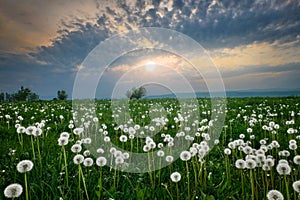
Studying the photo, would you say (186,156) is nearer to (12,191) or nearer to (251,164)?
(251,164)

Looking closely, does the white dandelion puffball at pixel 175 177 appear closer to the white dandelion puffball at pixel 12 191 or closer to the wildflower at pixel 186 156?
the wildflower at pixel 186 156

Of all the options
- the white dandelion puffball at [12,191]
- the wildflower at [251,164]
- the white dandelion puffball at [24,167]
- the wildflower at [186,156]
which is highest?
the white dandelion puffball at [24,167]

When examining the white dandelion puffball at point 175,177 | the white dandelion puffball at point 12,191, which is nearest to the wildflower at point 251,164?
the white dandelion puffball at point 175,177

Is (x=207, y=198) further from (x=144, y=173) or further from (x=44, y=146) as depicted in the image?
(x=44, y=146)

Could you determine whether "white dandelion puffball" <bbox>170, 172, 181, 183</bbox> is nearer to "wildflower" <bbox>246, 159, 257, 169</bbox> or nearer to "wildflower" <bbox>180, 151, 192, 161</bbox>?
"wildflower" <bbox>180, 151, 192, 161</bbox>

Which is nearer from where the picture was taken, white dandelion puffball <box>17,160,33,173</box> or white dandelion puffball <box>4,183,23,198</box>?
white dandelion puffball <box>4,183,23,198</box>

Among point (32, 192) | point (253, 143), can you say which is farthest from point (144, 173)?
point (253, 143)

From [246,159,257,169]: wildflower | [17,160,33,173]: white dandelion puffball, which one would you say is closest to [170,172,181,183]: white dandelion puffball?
[246,159,257,169]: wildflower

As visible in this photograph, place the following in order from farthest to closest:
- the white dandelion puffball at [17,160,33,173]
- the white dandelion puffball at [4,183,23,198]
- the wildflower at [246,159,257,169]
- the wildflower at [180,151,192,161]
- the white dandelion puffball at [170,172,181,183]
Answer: the wildflower at [180,151,192,161] < the wildflower at [246,159,257,169] < the white dandelion puffball at [170,172,181,183] < the white dandelion puffball at [17,160,33,173] < the white dandelion puffball at [4,183,23,198]

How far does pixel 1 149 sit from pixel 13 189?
2.96 m

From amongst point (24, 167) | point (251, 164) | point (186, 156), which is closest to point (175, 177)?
point (186, 156)

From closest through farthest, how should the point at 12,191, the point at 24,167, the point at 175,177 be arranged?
the point at 12,191 < the point at 24,167 < the point at 175,177

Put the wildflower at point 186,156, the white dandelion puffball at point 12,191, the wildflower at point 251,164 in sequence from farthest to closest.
Result: the wildflower at point 186,156 < the wildflower at point 251,164 < the white dandelion puffball at point 12,191

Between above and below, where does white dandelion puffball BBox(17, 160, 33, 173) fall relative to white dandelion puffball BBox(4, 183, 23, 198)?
above
